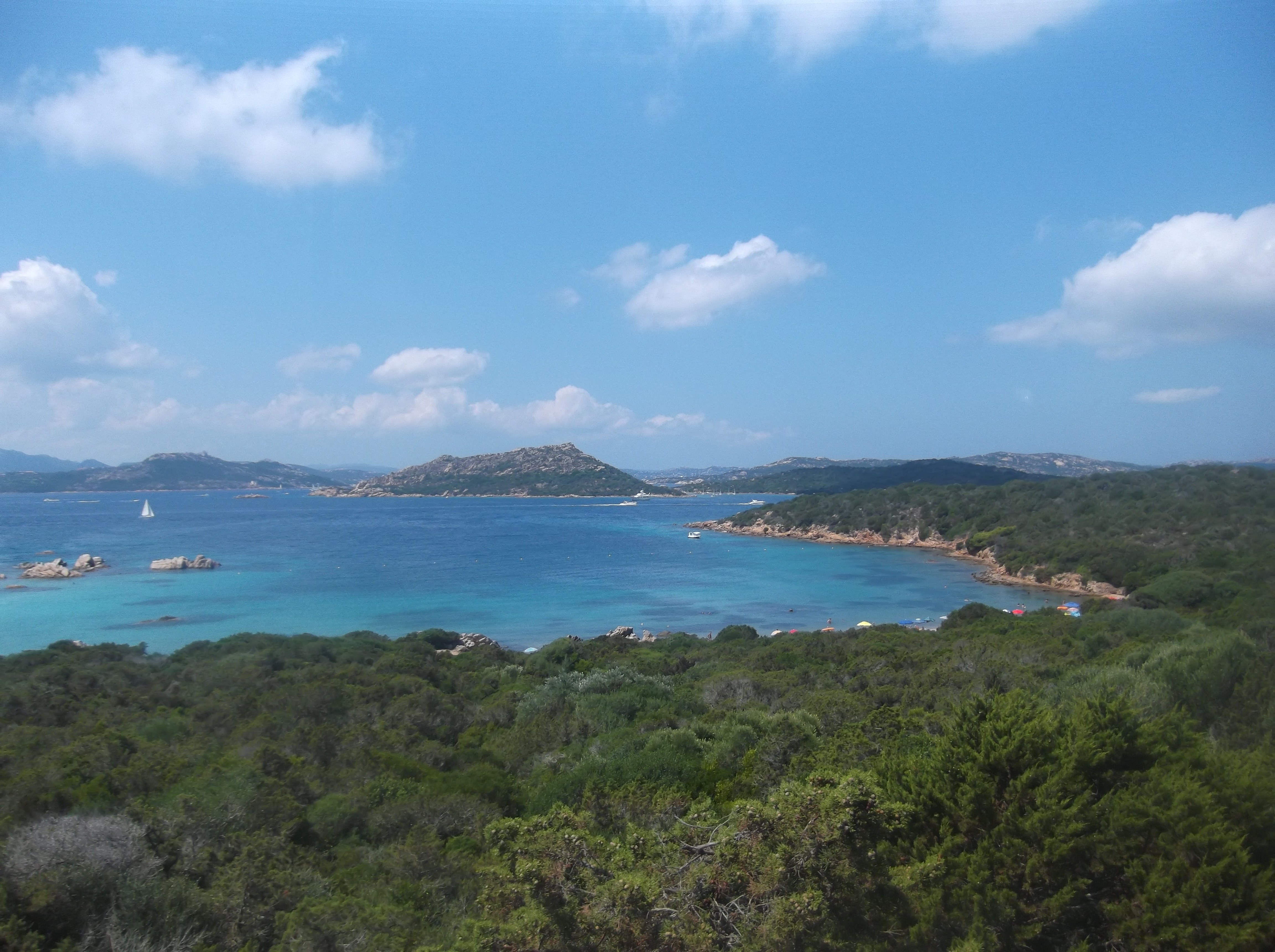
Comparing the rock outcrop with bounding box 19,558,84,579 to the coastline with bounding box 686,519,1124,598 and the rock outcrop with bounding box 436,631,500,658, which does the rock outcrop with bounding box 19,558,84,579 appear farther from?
the coastline with bounding box 686,519,1124,598

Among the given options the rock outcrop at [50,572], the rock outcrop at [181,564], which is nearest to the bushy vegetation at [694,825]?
the rock outcrop at [50,572]

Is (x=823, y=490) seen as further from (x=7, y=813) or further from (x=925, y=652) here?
(x=7, y=813)

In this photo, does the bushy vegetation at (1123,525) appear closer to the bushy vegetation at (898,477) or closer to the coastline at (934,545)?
the coastline at (934,545)

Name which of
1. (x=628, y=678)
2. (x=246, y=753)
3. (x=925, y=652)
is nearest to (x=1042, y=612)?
(x=925, y=652)

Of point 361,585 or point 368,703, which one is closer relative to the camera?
point 368,703

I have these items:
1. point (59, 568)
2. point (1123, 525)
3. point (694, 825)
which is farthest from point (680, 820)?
point (59, 568)

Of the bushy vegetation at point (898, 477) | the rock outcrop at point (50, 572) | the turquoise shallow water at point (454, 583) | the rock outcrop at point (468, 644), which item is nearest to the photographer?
the rock outcrop at point (468, 644)

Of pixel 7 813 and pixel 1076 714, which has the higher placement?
pixel 1076 714
